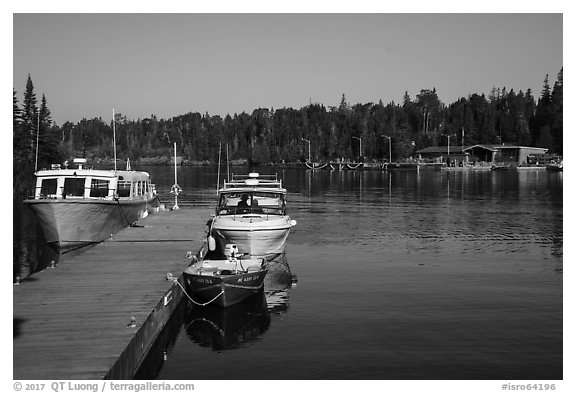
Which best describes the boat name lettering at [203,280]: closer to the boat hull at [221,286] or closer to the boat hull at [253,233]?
the boat hull at [221,286]

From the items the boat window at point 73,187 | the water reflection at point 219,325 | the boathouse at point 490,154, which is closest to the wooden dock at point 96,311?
the water reflection at point 219,325

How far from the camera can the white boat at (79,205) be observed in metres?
32.5

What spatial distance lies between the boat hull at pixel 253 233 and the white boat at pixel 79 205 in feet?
28.8

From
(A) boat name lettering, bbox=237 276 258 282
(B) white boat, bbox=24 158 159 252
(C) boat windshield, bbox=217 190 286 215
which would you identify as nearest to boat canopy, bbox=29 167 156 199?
(B) white boat, bbox=24 158 159 252

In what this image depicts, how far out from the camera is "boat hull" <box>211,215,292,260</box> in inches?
1071

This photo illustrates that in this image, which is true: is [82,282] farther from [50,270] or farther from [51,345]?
[51,345]

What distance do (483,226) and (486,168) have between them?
13689cm

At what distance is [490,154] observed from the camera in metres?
185

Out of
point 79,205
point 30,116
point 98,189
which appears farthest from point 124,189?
point 30,116

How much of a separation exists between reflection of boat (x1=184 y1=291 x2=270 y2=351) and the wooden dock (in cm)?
102

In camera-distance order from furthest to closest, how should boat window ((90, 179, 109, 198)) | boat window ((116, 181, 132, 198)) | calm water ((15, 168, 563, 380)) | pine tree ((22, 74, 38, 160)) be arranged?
pine tree ((22, 74, 38, 160)), boat window ((116, 181, 132, 198)), boat window ((90, 179, 109, 198)), calm water ((15, 168, 563, 380))

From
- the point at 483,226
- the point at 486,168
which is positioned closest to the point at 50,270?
the point at 483,226

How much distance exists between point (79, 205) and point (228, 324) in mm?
16796

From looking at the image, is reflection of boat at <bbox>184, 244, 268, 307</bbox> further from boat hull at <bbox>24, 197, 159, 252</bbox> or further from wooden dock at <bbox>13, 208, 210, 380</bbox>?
boat hull at <bbox>24, 197, 159, 252</bbox>
